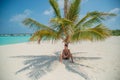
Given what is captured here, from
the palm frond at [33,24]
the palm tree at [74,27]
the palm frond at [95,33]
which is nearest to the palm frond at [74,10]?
the palm tree at [74,27]

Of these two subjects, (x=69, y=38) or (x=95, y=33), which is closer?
(x=95, y=33)

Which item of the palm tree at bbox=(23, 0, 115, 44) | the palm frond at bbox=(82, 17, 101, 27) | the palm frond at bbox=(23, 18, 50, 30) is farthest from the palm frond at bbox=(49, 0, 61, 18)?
the palm frond at bbox=(82, 17, 101, 27)

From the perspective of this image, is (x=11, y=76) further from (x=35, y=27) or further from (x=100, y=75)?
(x=100, y=75)

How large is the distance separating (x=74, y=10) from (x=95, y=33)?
0.71 metres

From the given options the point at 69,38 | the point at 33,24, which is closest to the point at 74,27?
the point at 69,38

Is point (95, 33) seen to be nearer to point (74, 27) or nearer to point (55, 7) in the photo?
point (74, 27)

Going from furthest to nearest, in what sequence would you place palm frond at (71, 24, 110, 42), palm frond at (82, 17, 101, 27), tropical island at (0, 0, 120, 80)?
palm frond at (82, 17, 101, 27) < palm frond at (71, 24, 110, 42) < tropical island at (0, 0, 120, 80)

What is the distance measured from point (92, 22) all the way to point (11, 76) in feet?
6.28

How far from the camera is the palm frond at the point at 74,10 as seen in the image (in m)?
3.55

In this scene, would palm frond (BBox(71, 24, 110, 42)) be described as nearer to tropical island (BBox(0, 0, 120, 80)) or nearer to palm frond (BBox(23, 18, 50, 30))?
tropical island (BBox(0, 0, 120, 80))

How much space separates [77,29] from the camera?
3555 mm

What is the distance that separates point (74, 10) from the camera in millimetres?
3574

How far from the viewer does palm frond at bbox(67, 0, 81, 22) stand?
355 cm

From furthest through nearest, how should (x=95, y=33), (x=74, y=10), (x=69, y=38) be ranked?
(x=69, y=38) < (x=74, y=10) < (x=95, y=33)
